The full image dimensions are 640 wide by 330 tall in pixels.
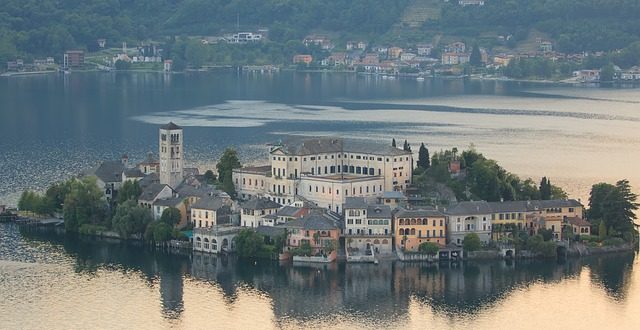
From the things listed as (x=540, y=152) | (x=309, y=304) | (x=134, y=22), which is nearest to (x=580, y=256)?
(x=309, y=304)

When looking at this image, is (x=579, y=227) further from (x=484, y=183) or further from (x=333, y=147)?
(x=333, y=147)

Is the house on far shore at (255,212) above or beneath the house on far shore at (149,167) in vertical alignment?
beneath

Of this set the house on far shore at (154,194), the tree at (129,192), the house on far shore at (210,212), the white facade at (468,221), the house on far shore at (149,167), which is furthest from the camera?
the house on far shore at (149,167)

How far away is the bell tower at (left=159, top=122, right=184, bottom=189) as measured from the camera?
40438 mm

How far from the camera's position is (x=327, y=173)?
1604 inches

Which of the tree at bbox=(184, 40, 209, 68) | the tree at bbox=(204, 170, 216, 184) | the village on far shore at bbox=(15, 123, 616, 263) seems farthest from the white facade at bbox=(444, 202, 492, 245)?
the tree at bbox=(184, 40, 209, 68)

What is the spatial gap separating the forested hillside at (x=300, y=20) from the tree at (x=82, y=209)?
67591mm

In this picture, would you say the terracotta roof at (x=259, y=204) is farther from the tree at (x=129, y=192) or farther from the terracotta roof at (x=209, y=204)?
the tree at (x=129, y=192)

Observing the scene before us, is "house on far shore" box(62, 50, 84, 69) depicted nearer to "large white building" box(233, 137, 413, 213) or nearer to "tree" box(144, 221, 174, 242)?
"large white building" box(233, 137, 413, 213)

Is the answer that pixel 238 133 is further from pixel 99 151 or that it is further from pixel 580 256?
pixel 580 256

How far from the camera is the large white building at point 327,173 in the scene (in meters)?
39.2

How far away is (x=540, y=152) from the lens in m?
55.6

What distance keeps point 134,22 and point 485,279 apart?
88.9 metres

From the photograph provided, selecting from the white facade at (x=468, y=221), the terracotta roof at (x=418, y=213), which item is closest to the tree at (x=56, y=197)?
the terracotta roof at (x=418, y=213)
